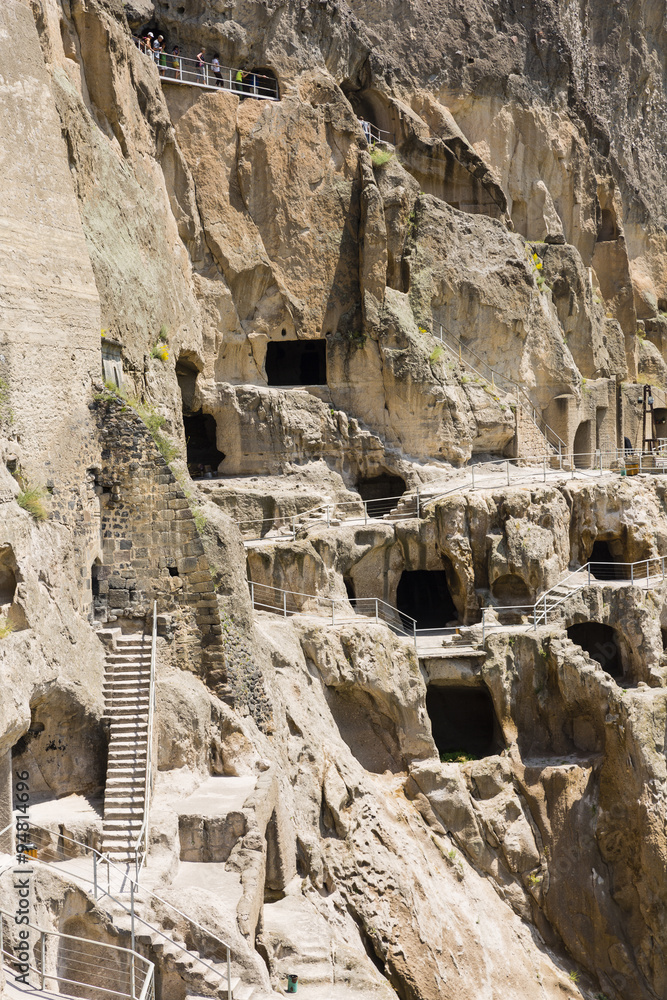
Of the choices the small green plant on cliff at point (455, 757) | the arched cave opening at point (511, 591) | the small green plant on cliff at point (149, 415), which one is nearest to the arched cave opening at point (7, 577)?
the small green plant on cliff at point (149, 415)

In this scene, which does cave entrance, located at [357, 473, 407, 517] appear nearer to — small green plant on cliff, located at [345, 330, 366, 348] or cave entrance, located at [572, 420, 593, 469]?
small green plant on cliff, located at [345, 330, 366, 348]

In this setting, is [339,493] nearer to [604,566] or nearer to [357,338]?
[357,338]

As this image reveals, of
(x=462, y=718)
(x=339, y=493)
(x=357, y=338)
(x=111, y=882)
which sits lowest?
(x=462, y=718)

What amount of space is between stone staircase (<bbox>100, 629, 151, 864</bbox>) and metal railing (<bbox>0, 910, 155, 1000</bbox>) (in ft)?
4.58

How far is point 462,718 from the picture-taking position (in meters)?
26.9

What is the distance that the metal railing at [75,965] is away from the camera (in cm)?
1259

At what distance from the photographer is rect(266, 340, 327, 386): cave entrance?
3102 centimetres

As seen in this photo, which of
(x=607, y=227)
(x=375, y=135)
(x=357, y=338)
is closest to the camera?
(x=357, y=338)

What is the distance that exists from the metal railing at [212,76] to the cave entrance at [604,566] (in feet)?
47.8

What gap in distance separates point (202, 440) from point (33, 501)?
1367 centimetres

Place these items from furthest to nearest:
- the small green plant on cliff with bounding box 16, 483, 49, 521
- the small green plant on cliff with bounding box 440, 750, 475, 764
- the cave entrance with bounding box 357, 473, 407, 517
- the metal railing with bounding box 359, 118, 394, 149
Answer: the metal railing with bounding box 359, 118, 394, 149 < the cave entrance with bounding box 357, 473, 407, 517 < the small green plant on cliff with bounding box 440, 750, 475, 764 < the small green plant on cliff with bounding box 16, 483, 49, 521

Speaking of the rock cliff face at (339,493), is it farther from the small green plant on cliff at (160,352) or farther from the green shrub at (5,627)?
the small green plant on cliff at (160,352)

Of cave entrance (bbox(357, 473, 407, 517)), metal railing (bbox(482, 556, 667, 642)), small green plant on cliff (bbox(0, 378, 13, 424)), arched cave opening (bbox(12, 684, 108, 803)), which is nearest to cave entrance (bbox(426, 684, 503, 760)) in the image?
metal railing (bbox(482, 556, 667, 642))

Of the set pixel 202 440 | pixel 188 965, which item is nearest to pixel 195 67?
pixel 202 440
